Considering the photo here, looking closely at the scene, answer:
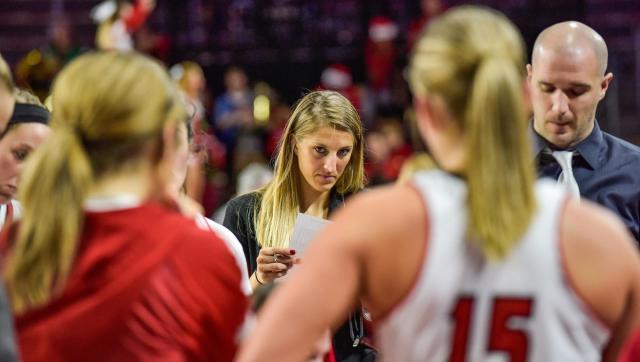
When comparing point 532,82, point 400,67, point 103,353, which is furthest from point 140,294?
point 400,67

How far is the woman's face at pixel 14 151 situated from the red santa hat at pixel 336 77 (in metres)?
8.87

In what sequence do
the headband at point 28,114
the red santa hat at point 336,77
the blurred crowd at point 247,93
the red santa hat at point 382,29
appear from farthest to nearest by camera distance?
the red santa hat at point 382,29 → the red santa hat at point 336,77 → the blurred crowd at point 247,93 → the headband at point 28,114

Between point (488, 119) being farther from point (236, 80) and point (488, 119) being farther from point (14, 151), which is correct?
point (236, 80)

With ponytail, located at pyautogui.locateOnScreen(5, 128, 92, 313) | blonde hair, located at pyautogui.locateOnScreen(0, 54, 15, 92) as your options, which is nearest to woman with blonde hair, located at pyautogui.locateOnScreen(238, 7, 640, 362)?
ponytail, located at pyautogui.locateOnScreen(5, 128, 92, 313)

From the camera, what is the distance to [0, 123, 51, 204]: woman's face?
3.60 meters

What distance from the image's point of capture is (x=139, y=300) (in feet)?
6.78

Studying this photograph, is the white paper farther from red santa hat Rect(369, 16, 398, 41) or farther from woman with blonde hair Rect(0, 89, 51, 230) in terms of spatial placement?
red santa hat Rect(369, 16, 398, 41)

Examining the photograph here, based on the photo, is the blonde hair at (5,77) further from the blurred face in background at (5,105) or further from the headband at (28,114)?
the headband at (28,114)

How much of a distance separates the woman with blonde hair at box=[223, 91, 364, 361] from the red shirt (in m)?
1.98

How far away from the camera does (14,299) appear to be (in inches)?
83.0

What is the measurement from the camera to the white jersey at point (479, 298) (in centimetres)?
201

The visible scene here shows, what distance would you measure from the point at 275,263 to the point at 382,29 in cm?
929

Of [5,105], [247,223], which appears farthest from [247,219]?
[5,105]

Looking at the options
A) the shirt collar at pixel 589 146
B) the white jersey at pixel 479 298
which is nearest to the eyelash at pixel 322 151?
the shirt collar at pixel 589 146
